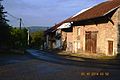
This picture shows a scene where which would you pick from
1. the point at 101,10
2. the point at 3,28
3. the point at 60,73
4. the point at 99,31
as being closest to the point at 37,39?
the point at 3,28

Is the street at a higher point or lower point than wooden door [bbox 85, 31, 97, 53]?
lower

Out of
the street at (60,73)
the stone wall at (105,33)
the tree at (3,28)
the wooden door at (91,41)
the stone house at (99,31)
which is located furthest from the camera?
the tree at (3,28)

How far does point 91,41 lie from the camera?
42.5m

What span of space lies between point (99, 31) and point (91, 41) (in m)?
3.04

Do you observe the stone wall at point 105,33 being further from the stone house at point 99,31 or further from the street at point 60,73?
the street at point 60,73

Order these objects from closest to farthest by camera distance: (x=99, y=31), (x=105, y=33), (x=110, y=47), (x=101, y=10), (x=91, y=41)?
(x=110, y=47), (x=105, y=33), (x=99, y=31), (x=101, y=10), (x=91, y=41)

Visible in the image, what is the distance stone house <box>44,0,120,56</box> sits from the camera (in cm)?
3612

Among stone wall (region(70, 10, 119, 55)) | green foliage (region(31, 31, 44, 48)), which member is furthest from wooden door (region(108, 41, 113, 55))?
green foliage (region(31, 31, 44, 48))

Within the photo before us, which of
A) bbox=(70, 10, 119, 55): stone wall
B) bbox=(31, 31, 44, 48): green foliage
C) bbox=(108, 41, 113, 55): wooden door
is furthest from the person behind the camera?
bbox=(31, 31, 44, 48): green foliage

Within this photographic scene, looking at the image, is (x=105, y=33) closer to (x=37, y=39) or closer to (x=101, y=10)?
(x=101, y=10)

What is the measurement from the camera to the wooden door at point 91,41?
41.4m

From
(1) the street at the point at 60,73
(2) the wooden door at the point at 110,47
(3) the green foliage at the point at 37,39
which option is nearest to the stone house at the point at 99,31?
(2) the wooden door at the point at 110,47

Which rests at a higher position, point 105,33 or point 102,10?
point 102,10

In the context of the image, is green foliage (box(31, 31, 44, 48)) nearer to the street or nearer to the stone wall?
the stone wall
